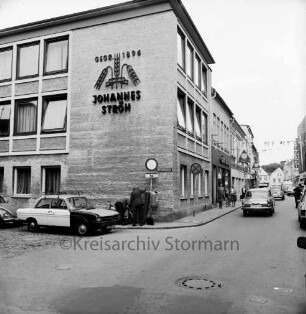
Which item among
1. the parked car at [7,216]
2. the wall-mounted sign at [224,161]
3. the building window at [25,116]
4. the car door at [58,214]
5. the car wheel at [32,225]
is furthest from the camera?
the wall-mounted sign at [224,161]

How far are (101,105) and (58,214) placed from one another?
740 centimetres

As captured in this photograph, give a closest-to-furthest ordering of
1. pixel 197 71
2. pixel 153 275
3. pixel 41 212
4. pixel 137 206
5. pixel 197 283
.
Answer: pixel 197 283 → pixel 153 275 → pixel 41 212 → pixel 137 206 → pixel 197 71

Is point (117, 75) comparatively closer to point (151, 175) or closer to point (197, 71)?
point (151, 175)

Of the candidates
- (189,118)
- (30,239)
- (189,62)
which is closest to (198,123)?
(189,118)

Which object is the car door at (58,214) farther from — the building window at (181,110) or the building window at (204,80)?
the building window at (204,80)

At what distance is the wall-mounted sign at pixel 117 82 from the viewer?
62.7 feet

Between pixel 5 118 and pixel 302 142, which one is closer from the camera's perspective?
pixel 302 142

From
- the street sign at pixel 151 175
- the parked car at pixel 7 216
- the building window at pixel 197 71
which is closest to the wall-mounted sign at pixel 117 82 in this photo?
the street sign at pixel 151 175

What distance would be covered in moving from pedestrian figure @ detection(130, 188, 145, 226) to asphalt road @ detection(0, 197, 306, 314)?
3.88 m

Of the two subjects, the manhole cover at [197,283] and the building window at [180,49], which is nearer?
the manhole cover at [197,283]

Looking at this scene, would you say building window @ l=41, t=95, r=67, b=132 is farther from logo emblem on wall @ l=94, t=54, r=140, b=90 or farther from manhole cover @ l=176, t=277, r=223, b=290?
manhole cover @ l=176, t=277, r=223, b=290

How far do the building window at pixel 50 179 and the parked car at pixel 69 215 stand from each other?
17.9ft

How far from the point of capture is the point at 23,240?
12.6 metres

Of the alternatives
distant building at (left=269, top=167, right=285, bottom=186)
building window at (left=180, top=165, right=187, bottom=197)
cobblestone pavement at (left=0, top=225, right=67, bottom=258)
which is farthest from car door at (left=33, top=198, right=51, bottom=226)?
distant building at (left=269, top=167, right=285, bottom=186)
